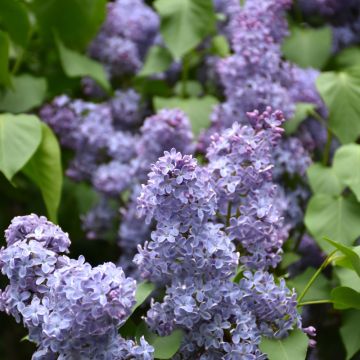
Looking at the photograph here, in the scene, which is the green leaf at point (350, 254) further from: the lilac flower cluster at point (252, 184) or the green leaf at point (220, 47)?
the green leaf at point (220, 47)

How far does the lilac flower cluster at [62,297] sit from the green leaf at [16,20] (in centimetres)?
90

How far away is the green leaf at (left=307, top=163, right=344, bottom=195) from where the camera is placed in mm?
1875

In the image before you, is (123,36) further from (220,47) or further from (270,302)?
(270,302)

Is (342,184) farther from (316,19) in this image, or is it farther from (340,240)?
(316,19)

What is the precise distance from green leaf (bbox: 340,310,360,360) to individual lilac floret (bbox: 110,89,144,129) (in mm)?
911

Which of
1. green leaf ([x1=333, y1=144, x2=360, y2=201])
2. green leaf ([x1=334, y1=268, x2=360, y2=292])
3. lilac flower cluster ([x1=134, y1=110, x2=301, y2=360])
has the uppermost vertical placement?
lilac flower cluster ([x1=134, y1=110, x2=301, y2=360])

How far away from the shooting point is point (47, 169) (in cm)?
190

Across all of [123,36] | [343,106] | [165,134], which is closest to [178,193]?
[165,134]

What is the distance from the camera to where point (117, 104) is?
232 centimetres

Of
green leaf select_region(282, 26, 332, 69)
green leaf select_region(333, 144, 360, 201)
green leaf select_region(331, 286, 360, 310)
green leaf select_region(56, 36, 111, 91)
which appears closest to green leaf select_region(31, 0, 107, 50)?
green leaf select_region(56, 36, 111, 91)

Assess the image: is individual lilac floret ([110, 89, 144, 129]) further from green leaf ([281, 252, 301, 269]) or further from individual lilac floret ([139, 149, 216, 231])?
individual lilac floret ([139, 149, 216, 231])

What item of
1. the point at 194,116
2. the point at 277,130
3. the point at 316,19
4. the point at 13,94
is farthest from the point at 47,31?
the point at 277,130

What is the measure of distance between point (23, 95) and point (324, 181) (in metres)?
0.81

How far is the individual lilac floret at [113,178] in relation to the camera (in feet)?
6.84
